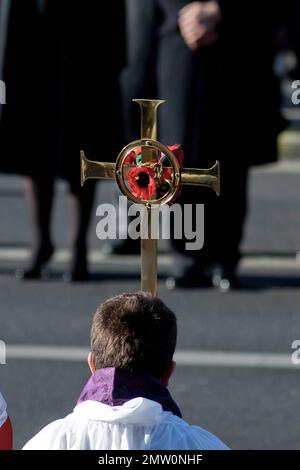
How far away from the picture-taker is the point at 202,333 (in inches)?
292

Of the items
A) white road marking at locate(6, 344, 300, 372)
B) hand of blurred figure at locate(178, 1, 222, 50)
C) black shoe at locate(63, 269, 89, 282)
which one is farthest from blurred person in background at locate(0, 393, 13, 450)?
black shoe at locate(63, 269, 89, 282)

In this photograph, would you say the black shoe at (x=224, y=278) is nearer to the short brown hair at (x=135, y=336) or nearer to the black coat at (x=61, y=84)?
the black coat at (x=61, y=84)

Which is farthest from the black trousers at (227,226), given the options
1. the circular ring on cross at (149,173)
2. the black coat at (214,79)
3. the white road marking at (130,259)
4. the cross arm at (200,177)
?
the circular ring on cross at (149,173)

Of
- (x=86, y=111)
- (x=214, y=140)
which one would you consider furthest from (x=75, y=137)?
(x=214, y=140)

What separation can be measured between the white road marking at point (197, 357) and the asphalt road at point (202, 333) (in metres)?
0.01

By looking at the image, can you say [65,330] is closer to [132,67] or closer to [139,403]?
[132,67]

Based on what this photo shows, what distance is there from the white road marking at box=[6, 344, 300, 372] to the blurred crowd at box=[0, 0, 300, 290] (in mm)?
859

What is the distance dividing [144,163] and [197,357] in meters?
3.86

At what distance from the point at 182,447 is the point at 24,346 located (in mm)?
4282

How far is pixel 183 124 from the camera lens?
7859 mm

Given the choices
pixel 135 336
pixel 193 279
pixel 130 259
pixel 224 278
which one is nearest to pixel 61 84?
pixel 193 279

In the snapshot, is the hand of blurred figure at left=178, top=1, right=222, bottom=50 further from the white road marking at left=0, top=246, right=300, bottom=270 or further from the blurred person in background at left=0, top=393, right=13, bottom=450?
the blurred person in background at left=0, top=393, right=13, bottom=450

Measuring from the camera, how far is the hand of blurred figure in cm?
752

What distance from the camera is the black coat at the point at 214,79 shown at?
781 centimetres
